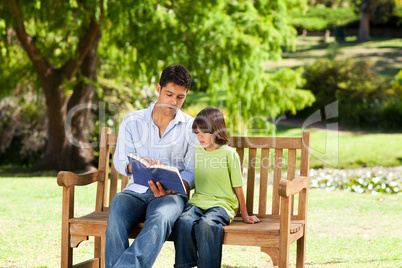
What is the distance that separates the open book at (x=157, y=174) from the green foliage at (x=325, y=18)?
1309 inches

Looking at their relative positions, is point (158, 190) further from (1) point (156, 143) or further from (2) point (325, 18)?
(2) point (325, 18)

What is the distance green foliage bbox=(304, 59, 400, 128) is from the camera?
57.5ft

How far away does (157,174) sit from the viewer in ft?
11.2

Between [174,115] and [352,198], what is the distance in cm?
538

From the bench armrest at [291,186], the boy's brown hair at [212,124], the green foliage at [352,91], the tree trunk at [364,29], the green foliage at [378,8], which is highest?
the green foliage at [378,8]

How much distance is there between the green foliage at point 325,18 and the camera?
35.6m

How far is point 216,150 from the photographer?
3697 millimetres

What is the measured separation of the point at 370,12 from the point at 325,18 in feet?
14.6

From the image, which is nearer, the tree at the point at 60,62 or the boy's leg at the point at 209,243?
the boy's leg at the point at 209,243

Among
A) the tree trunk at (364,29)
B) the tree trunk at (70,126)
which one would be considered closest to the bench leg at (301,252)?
the tree trunk at (70,126)

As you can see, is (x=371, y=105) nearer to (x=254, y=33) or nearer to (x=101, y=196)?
(x=254, y=33)

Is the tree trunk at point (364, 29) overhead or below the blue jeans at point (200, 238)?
overhead

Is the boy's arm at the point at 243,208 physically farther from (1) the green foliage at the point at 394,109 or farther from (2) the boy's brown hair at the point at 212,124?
(1) the green foliage at the point at 394,109

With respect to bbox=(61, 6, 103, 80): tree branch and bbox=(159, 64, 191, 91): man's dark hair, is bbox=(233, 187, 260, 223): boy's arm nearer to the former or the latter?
bbox=(159, 64, 191, 91): man's dark hair
